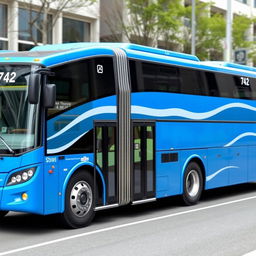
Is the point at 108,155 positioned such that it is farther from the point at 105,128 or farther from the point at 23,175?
the point at 23,175

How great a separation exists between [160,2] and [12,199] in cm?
1804

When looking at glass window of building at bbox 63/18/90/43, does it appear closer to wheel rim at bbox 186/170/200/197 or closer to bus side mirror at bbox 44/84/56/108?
wheel rim at bbox 186/170/200/197

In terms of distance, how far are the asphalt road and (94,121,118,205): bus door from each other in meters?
0.59

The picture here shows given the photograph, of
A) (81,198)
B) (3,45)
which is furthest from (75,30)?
(81,198)

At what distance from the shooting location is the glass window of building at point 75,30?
2775cm

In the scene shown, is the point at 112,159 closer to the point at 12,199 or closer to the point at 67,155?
the point at 67,155

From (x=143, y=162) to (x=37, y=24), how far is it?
15082mm

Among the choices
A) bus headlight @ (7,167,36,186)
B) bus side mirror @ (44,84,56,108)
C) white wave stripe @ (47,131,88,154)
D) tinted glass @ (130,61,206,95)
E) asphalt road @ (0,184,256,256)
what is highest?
tinted glass @ (130,61,206,95)

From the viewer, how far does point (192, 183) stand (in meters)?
12.7

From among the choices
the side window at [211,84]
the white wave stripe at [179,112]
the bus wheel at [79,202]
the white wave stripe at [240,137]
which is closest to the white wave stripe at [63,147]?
the bus wheel at [79,202]

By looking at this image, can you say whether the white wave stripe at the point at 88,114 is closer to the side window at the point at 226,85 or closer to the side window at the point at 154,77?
the side window at the point at 154,77

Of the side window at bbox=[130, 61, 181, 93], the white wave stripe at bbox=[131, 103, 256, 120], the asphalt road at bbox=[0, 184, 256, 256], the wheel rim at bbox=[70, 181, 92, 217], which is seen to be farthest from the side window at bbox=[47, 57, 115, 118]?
the asphalt road at bbox=[0, 184, 256, 256]

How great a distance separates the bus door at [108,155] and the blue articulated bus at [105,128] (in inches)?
0.7

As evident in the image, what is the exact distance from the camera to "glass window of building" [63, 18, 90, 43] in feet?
91.0
